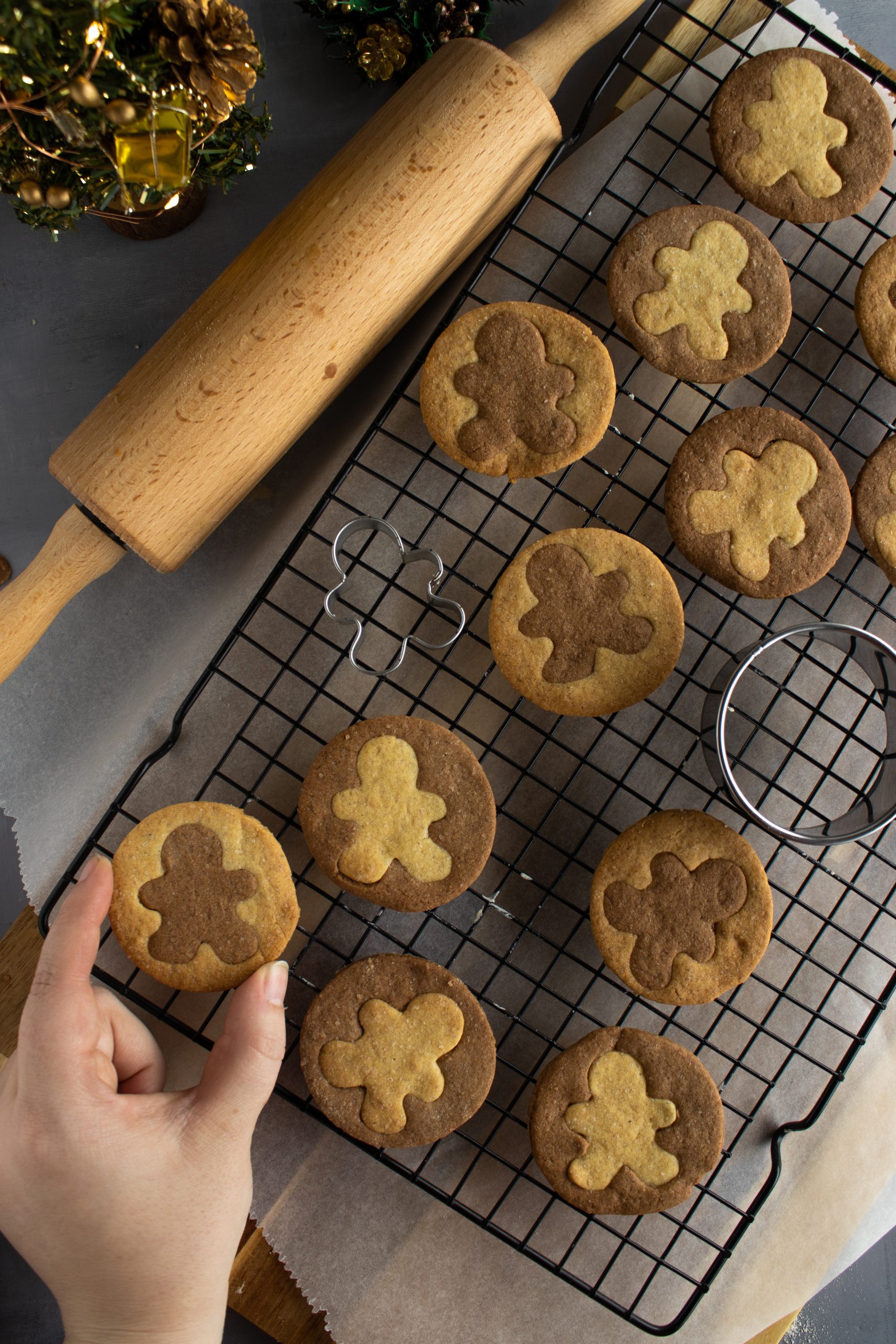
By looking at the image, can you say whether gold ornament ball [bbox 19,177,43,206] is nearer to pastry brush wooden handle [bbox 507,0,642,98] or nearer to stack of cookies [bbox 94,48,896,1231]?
stack of cookies [bbox 94,48,896,1231]

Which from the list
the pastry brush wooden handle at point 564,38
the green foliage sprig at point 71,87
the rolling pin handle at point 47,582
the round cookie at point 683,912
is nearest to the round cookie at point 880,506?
the round cookie at point 683,912

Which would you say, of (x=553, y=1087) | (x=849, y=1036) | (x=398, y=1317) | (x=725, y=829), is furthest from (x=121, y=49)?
(x=398, y=1317)

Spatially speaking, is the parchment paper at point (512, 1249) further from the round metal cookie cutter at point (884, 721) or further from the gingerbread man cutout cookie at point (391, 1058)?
the round metal cookie cutter at point (884, 721)

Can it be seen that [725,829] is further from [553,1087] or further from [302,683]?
[302,683]

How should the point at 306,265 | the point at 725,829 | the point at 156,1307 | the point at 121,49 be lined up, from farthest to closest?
the point at 725,829 < the point at 306,265 < the point at 156,1307 < the point at 121,49

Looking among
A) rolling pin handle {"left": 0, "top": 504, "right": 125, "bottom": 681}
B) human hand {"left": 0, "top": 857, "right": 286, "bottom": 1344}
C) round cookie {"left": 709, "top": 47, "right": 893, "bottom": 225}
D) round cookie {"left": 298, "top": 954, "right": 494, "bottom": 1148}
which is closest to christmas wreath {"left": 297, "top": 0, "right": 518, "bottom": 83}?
round cookie {"left": 709, "top": 47, "right": 893, "bottom": 225}

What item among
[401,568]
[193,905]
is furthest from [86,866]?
[401,568]
